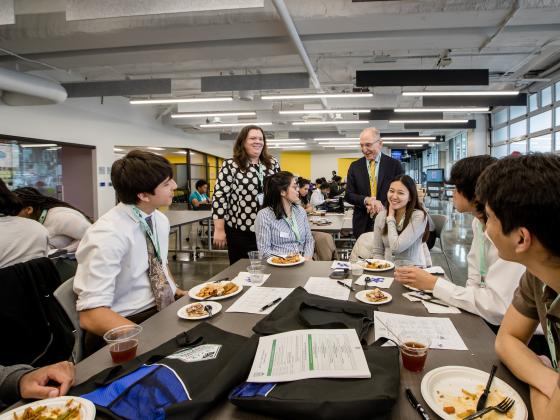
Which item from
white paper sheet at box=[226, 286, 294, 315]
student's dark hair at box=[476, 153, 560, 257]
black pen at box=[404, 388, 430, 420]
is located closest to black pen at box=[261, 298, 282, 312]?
white paper sheet at box=[226, 286, 294, 315]

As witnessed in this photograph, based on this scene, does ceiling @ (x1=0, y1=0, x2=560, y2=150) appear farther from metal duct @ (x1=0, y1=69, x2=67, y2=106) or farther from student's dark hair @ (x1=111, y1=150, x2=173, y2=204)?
student's dark hair @ (x1=111, y1=150, x2=173, y2=204)

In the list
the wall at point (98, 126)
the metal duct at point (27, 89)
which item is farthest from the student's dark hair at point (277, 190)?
the wall at point (98, 126)

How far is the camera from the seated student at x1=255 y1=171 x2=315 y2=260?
2816 millimetres

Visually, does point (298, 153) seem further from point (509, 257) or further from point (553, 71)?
point (509, 257)

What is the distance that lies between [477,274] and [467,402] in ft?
3.32

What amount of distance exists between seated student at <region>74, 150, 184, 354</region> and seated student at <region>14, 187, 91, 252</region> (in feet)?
4.29

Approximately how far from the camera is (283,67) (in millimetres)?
7363

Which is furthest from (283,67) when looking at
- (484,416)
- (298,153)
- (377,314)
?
(298,153)

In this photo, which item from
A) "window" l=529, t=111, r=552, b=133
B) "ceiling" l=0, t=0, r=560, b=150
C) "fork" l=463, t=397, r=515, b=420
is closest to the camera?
"fork" l=463, t=397, r=515, b=420

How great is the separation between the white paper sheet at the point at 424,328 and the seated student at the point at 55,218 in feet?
8.36

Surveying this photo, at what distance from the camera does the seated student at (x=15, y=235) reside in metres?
2.11

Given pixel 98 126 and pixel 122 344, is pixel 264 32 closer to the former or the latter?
pixel 122 344

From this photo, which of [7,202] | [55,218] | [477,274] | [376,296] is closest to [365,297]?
[376,296]

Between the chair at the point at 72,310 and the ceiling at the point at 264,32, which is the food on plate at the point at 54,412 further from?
the ceiling at the point at 264,32
